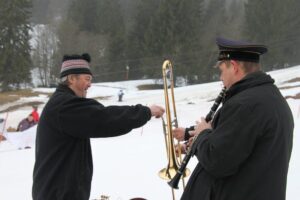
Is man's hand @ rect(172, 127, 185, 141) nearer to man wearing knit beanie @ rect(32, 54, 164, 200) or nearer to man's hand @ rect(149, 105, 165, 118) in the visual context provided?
man's hand @ rect(149, 105, 165, 118)

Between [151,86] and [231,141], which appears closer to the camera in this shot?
[231,141]

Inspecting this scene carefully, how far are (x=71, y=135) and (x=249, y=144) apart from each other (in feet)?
4.36

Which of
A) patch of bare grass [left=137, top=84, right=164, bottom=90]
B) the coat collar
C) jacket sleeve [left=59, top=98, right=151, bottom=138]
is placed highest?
the coat collar

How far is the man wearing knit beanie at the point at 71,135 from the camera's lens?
313 centimetres

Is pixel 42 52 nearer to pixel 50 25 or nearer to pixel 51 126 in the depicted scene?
pixel 50 25

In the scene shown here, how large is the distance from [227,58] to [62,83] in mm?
1364

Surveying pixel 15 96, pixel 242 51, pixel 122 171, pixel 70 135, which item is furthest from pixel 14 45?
pixel 242 51

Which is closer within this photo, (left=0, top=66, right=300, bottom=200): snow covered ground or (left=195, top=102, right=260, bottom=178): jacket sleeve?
(left=195, top=102, right=260, bottom=178): jacket sleeve

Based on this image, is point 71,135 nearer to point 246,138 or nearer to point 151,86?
point 246,138

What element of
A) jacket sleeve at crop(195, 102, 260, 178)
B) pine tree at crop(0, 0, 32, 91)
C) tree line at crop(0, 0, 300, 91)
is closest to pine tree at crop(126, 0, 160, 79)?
tree line at crop(0, 0, 300, 91)

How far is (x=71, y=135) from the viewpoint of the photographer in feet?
10.3

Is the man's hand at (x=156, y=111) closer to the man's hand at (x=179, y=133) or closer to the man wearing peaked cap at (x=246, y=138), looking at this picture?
the man's hand at (x=179, y=133)

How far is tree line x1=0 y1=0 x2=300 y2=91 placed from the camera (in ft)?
143

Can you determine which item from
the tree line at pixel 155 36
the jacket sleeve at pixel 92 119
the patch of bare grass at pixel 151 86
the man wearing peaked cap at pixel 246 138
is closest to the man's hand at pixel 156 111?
the jacket sleeve at pixel 92 119
